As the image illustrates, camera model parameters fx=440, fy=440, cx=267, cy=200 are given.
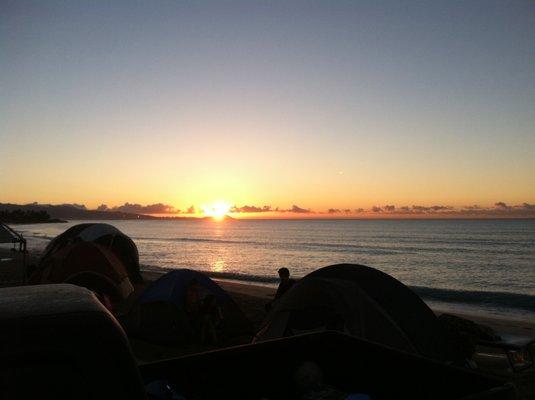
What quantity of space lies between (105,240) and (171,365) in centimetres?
1993

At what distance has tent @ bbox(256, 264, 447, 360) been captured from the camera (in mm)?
7273

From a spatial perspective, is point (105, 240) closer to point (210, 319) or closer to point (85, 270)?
point (85, 270)

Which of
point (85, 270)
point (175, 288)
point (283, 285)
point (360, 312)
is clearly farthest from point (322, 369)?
point (85, 270)

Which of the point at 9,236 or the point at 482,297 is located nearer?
the point at 9,236

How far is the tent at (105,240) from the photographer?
20938mm

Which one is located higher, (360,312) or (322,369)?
(322,369)

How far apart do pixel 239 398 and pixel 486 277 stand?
3902 cm

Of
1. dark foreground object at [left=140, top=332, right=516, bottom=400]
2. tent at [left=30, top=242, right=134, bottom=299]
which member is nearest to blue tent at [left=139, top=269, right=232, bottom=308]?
tent at [left=30, top=242, right=134, bottom=299]

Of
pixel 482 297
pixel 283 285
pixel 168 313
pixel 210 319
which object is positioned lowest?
pixel 482 297

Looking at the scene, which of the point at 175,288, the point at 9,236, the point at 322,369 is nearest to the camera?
the point at 322,369

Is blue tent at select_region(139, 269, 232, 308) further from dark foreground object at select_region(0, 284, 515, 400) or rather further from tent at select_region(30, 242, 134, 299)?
dark foreground object at select_region(0, 284, 515, 400)

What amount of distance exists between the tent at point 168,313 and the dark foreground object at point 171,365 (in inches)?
305

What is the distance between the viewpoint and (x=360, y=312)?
24.0 feet

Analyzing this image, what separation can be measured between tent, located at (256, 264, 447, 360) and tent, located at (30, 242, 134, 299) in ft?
28.2
